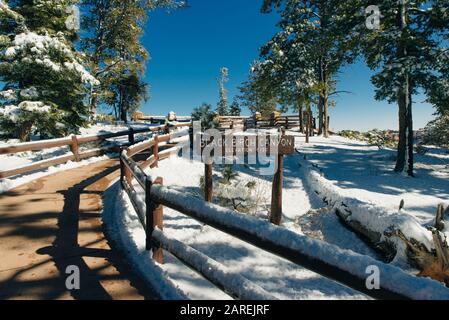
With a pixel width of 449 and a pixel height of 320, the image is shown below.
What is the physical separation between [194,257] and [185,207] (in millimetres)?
575

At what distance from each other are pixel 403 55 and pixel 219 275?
49.6 ft

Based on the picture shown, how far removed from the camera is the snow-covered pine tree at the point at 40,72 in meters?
12.9

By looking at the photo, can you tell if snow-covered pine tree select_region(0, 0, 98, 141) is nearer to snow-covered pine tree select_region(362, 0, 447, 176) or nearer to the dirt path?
the dirt path

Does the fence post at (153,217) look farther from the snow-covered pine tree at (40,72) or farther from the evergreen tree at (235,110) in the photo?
the evergreen tree at (235,110)

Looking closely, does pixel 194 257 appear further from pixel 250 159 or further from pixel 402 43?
pixel 402 43

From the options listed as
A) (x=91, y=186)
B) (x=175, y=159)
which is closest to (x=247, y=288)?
(x=91, y=186)

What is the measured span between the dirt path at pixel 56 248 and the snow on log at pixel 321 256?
1243 millimetres

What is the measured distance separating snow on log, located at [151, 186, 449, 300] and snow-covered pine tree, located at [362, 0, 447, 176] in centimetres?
1328

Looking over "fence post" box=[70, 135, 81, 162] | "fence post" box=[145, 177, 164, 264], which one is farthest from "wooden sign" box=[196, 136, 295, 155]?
"fence post" box=[70, 135, 81, 162]

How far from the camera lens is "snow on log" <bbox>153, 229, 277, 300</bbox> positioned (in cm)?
264

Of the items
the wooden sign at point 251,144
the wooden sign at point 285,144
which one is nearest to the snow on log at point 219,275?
the wooden sign at point 251,144

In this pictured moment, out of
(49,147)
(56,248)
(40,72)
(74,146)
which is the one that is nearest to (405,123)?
(74,146)

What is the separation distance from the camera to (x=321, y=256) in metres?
2.33
